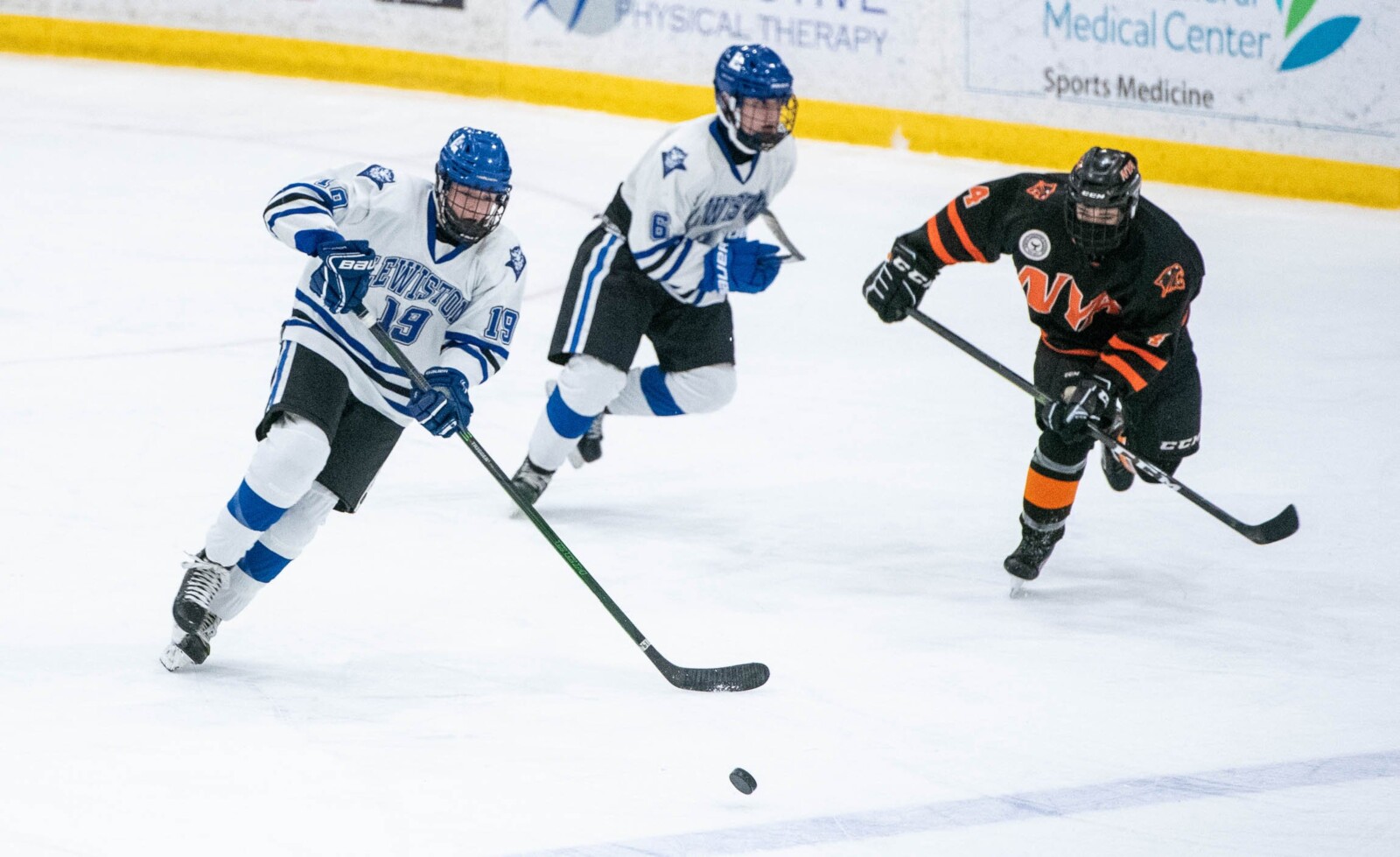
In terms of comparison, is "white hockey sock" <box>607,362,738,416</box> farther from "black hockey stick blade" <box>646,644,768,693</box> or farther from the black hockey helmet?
"black hockey stick blade" <box>646,644,768,693</box>

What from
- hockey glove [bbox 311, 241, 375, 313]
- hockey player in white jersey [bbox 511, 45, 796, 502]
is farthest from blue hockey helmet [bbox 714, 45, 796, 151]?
hockey glove [bbox 311, 241, 375, 313]

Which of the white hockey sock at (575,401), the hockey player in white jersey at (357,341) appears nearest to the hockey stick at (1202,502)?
the white hockey sock at (575,401)

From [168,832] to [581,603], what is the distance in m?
1.22

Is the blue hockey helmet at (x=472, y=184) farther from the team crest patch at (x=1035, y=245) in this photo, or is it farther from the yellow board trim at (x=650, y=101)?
the yellow board trim at (x=650, y=101)

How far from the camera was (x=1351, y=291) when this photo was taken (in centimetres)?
602

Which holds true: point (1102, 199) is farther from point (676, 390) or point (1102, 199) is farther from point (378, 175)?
point (378, 175)

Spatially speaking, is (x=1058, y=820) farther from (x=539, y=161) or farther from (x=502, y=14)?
(x=502, y=14)

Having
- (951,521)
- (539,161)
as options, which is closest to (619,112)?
(539,161)

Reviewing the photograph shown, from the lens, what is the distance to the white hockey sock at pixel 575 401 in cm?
405

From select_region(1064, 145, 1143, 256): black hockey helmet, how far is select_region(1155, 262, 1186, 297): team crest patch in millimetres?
115

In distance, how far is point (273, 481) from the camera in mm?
2920

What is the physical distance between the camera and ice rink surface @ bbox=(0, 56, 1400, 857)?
2664mm

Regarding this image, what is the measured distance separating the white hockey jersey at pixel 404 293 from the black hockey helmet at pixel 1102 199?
43.8 inches

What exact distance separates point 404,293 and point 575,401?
0.97 metres
